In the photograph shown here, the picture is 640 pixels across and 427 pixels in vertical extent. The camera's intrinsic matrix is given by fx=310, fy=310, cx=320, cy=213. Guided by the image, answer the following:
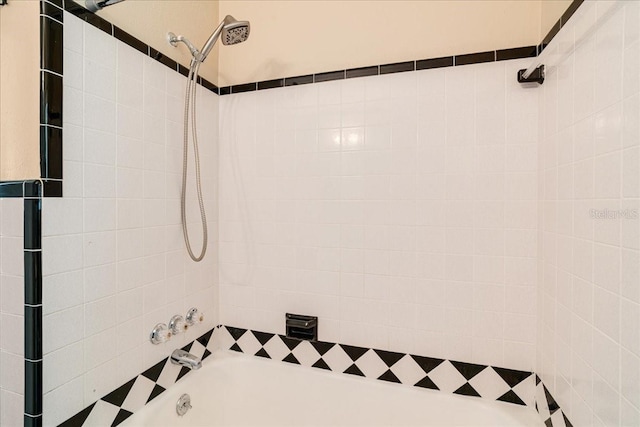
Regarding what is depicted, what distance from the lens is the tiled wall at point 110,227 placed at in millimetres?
954

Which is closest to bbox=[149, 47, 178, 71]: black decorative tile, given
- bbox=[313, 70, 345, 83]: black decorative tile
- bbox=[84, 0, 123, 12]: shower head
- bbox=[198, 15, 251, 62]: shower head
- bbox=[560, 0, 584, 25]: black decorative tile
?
bbox=[198, 15, 251, 62]: shower head

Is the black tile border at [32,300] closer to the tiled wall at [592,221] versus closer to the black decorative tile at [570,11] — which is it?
the tiled wall at [592,221]

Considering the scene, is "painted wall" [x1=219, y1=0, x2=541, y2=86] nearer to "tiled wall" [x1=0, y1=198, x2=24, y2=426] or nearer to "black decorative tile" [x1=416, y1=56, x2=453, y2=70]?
"black decorative tile" [x1=416, y1=56, x2=453, y2=70]

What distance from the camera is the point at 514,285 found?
1266mm

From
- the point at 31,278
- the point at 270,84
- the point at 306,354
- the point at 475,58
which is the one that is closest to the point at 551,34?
the point at 475,58

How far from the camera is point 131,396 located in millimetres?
1182

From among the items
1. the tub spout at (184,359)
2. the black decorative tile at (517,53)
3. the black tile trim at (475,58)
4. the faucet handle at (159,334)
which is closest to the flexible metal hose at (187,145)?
the faucet handle at (159,334)

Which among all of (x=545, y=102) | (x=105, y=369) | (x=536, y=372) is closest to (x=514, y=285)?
(x=536, y=372)

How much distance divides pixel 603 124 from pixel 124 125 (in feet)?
4.98

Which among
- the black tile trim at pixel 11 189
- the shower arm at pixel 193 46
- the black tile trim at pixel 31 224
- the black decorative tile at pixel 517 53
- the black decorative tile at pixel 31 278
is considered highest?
the shower arm at pixel 193 46

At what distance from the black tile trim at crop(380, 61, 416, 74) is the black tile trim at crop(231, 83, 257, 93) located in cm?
66

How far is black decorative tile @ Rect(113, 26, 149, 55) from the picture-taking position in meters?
1.12

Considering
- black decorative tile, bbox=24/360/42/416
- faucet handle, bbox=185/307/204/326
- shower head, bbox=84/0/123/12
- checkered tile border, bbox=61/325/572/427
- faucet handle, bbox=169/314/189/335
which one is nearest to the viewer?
black decorative tile, bbox=24/360/42/416

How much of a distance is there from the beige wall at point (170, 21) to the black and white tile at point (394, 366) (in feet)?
4.52
